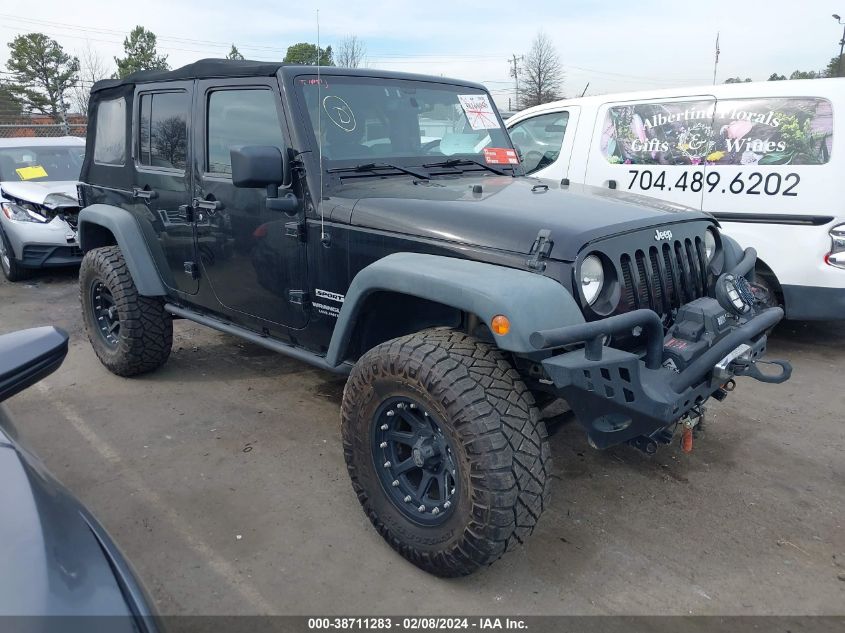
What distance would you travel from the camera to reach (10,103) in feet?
82.7

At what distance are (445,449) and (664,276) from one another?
48.3 inches

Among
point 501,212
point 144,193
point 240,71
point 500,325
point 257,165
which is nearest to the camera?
point 500,325

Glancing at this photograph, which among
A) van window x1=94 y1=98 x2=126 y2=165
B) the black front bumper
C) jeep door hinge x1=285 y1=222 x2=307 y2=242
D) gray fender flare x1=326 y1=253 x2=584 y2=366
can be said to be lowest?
the black front bumper

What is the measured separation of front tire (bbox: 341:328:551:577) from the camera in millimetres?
2289

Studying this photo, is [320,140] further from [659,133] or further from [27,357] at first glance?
[659,133]

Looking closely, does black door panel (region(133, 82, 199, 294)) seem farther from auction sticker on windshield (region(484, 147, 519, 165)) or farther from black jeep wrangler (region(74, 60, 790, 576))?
auction sticker on windshield (region(484, 147, 519, 165))

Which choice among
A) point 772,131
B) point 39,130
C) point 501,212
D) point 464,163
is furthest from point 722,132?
point 39,130

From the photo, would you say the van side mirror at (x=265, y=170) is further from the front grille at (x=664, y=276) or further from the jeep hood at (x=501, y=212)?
the front grille at (x=664, y=276)

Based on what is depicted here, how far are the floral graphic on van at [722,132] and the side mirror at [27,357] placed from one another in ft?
16.1

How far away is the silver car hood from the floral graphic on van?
617 cm

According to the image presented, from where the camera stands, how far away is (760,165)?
501 cm

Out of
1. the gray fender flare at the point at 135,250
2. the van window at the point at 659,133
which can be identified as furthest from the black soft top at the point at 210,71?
the van window at the point at 659,133

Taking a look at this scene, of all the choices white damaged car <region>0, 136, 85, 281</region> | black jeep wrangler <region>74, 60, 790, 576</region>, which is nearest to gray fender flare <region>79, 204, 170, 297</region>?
black jeep wrangler <region>74, 60, 790, 576</region>

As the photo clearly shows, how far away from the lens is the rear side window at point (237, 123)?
11.1ft
